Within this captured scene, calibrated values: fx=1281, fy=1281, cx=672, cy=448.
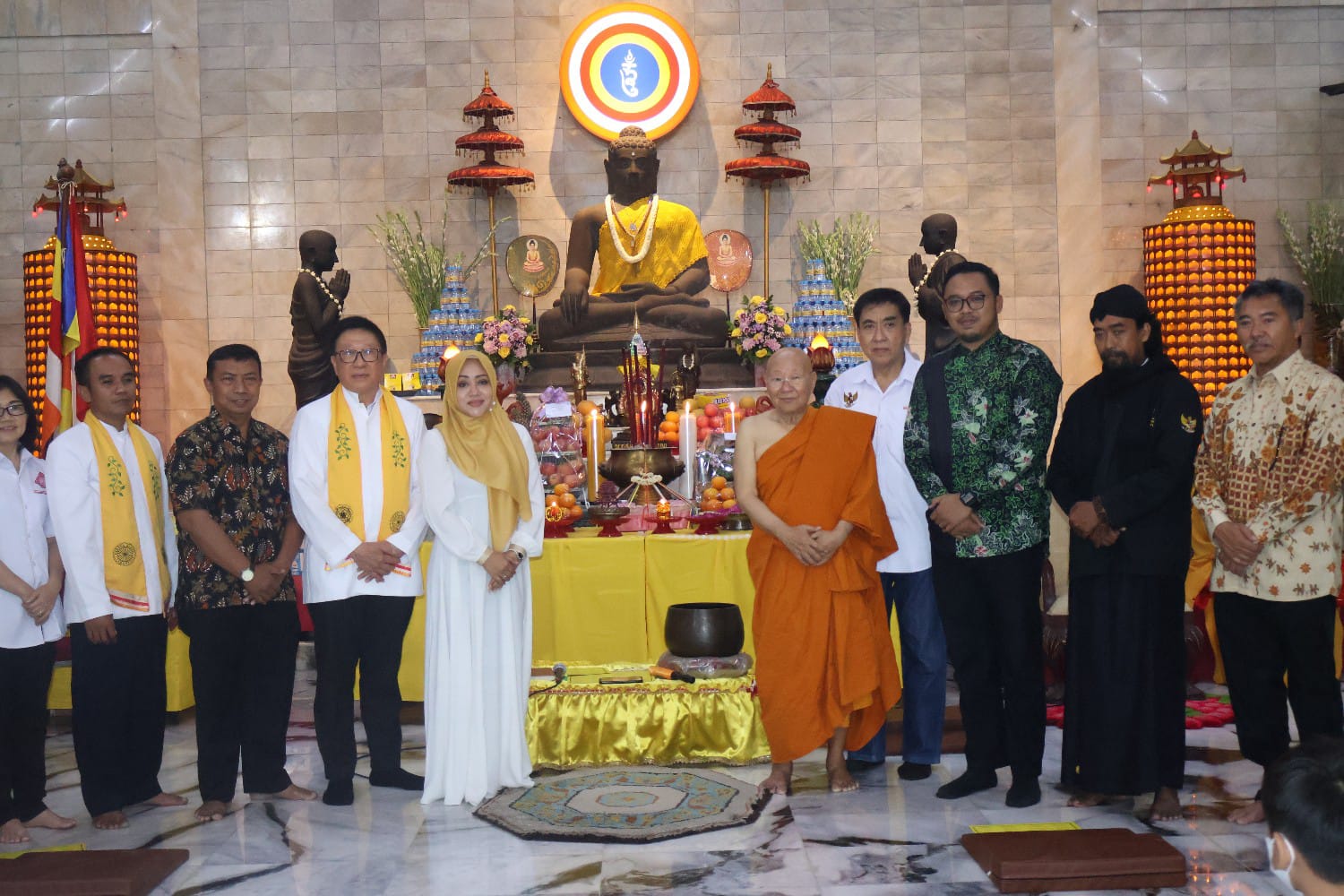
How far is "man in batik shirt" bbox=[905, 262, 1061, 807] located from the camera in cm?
377

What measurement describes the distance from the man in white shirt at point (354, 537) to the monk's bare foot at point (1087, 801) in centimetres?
203

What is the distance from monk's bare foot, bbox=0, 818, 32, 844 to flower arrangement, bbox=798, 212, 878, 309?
19.7 ft

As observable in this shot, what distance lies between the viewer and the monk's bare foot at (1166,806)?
361 cm

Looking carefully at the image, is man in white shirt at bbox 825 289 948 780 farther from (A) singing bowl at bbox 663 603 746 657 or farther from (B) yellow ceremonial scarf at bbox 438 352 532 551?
(B) yellow ceremonial scarf at bbox 438 352 532 551

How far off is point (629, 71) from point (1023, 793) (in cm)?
656

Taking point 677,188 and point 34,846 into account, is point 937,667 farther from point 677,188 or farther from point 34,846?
point 677,188

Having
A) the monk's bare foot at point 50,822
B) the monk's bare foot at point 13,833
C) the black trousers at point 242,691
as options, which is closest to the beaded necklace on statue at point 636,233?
the black trousers at point 242,691

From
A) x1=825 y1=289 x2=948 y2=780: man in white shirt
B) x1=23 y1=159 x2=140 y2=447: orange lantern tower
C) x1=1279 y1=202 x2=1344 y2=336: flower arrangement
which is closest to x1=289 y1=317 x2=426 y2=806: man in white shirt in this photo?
x1=825 y1=289 x2=948 y2=780: man in white shirt

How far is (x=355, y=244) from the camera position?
9055 mm

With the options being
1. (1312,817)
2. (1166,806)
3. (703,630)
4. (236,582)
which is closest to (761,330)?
(703,630)

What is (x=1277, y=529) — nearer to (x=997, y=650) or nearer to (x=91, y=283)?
(x=997, y=650)

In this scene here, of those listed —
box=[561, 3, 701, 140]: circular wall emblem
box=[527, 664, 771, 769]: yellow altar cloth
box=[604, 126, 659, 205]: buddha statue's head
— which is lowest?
box=[527, 664, 771, 769]: yellow altar cloth

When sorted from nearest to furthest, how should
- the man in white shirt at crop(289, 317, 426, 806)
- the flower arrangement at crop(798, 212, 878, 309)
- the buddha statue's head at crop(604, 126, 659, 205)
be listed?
the man in white shirt at crop(289, 317, 426, 806) → the buddha statue's head at crop(604, 126, 659, 205) → the flower arrangement at crop(798, 212, 878, 309)

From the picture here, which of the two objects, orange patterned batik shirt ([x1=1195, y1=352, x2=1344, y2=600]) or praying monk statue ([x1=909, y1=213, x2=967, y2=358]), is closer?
orange patterned batik shirt ([x1=1195, y1=352, x2=1344, y2=600])
